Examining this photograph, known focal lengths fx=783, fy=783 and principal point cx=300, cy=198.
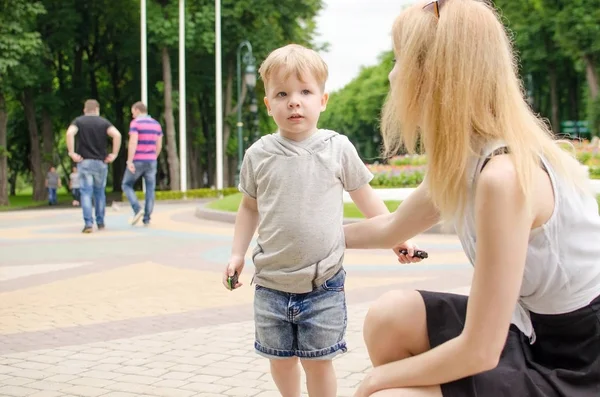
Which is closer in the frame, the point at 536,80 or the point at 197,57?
the point at 197,57

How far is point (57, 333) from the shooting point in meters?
5.20

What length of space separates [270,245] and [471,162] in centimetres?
124

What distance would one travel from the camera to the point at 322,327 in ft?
9.64

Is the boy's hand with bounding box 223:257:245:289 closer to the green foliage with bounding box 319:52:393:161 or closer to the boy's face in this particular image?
the boy's face

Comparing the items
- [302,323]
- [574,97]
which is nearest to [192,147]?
[574,97]

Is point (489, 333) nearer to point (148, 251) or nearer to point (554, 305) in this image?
point (554, 305)

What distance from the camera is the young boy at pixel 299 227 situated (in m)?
2.95

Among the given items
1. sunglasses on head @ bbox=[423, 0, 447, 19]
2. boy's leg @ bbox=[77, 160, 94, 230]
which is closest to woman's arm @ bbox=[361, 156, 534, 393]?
sunglasses on head @ bbox=[423, 0, 447, 19]

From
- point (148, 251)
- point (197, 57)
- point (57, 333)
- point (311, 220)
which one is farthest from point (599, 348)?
point (197, 57)

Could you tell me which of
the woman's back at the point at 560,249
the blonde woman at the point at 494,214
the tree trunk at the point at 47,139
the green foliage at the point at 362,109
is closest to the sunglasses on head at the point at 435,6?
the blonde woman at the point at 494,214

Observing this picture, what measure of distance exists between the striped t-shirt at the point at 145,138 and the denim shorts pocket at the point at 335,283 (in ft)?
33.7

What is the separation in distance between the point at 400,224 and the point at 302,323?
69 centimetres

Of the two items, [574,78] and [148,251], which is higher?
[574,78]

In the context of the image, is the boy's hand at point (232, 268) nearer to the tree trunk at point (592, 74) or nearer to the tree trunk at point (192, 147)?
the tree trunk at point (192, 147)
